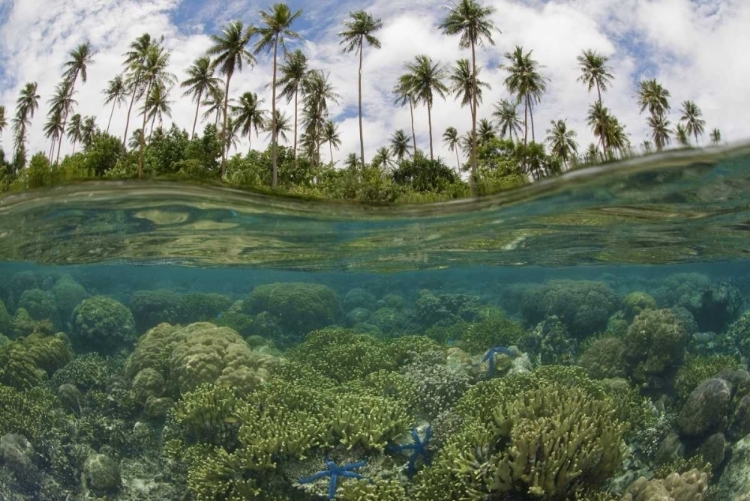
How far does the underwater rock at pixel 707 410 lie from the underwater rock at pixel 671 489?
1898 mm

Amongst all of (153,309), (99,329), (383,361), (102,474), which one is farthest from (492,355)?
(153,309)

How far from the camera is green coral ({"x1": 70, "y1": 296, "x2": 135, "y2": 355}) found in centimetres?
1608

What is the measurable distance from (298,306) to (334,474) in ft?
32.5

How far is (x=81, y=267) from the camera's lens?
25.2 m

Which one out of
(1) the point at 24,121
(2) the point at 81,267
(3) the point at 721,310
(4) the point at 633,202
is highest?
(1) the point at 24,121

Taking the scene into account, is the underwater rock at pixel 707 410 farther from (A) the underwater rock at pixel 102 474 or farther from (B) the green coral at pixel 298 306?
(B) the green coral at pixel 298 306

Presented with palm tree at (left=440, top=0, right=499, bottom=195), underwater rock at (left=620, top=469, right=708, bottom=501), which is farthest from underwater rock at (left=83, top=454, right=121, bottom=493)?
palm tree at (left=440, top=0, right=499, bottom=195)

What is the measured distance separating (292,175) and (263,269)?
76.8ft

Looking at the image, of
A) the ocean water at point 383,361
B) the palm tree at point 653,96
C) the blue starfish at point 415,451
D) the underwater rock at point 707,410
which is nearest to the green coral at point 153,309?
the ocean water at point 383,361

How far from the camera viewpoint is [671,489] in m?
8.57

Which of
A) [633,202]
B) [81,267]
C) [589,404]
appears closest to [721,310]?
[633,202]

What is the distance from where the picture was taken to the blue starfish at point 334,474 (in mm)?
8750

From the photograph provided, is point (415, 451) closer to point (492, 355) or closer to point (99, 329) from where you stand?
point (492, 355)

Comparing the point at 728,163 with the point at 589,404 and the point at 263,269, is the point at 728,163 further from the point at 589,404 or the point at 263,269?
the point at 263,269
